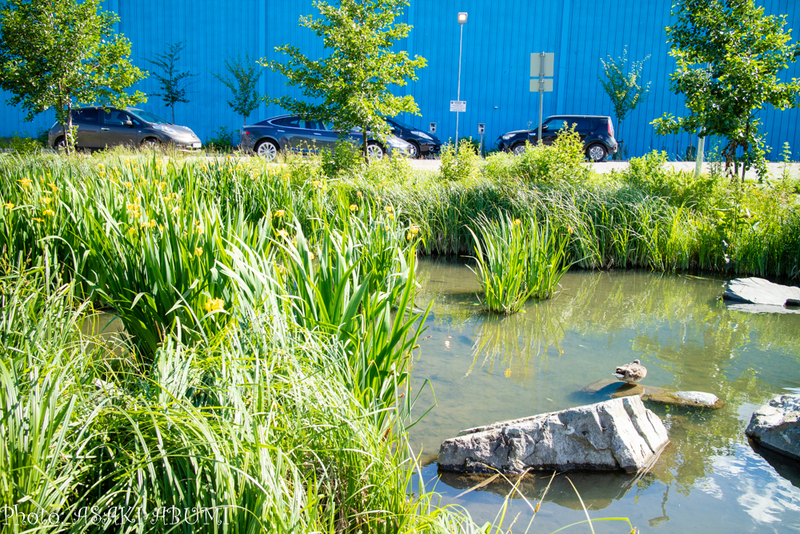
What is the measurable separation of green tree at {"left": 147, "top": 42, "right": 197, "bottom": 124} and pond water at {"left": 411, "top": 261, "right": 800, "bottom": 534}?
740 inches

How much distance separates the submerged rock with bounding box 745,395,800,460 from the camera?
2773 mm

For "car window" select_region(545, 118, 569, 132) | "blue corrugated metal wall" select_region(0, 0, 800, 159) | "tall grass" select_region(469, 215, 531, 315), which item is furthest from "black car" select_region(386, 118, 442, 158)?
"tall grass" select_region(469, 215, 531, 315)

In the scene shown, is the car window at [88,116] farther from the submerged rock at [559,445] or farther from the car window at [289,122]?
the submerged rock at [559,445]

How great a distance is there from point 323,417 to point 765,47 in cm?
858

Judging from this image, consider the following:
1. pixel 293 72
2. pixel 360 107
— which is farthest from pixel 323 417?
pixel 293 72

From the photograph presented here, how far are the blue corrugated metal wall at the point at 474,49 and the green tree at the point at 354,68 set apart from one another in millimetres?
13076

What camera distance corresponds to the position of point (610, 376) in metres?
3.67

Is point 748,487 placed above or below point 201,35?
below

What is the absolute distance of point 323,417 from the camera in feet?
6.13

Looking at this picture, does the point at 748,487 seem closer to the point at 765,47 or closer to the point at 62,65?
the point at 765,47

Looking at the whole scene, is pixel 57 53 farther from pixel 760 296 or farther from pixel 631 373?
pixel 760 296

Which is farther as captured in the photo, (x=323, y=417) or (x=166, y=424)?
(x=323, y=417)

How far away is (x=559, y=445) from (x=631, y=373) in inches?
43.4

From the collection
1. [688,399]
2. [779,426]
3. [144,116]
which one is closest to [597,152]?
[144,116]
